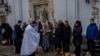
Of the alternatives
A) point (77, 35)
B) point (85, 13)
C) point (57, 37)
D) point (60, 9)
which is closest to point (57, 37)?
point (57, 37)

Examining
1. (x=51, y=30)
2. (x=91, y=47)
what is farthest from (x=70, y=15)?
(x=91, y=47)

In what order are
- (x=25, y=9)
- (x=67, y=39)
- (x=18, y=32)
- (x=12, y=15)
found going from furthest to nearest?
(x=12, y=15), (x=25, y=9), (x=18, y=32), (x=67, y=39)

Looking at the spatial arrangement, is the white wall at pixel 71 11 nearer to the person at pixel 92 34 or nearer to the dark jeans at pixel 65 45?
the dark jeans at pixel 65 45

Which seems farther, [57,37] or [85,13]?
[85,13]

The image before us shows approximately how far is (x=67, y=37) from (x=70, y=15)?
3805mm

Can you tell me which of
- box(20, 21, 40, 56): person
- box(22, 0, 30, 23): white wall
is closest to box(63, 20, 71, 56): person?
box(20, 21, 40, 56): person

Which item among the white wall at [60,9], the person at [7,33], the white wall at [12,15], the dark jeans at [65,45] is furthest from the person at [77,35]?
the white wall at [12,15]

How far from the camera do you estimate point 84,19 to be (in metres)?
18.1

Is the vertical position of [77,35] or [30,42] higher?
[30,42]

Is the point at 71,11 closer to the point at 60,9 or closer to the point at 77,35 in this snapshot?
the point at 60,9

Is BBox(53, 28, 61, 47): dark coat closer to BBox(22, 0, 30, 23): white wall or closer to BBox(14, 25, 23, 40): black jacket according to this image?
BBox(14, 25, 23, 40): black jacket

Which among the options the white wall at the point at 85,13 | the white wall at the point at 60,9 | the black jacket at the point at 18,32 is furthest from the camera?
the white wall at the point at 60,9

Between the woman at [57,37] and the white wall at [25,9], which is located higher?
the white wall at [25,9]

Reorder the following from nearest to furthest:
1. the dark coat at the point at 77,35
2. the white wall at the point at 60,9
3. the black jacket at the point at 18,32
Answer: the dark coat at the point at 77,35
the black jacket at the point at 18,32
the white wall at the point at 60,9
